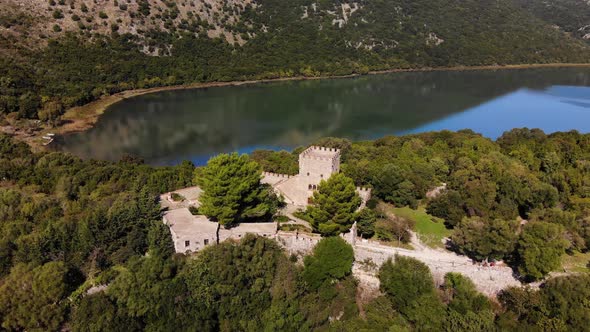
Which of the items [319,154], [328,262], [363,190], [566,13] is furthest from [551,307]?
[566,13]

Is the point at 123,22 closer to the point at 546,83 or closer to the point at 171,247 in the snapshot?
the point at 171,247

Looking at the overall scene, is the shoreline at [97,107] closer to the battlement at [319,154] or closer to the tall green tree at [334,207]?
the battlement at [319,154]

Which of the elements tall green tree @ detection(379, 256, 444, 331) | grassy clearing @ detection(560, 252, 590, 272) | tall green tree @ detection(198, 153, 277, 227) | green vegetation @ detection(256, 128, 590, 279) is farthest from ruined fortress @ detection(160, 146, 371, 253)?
grassy clearing @ detection(560, 252, 590, 272)

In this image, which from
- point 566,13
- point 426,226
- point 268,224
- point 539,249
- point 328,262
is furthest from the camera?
point 566,13

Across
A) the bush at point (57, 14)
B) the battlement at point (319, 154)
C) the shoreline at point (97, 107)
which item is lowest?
the shoreline at point (97, 107)

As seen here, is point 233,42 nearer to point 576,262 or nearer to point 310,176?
point 310,176

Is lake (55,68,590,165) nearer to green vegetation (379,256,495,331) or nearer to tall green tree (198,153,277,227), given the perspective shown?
tall green tree (198,153,277,227)

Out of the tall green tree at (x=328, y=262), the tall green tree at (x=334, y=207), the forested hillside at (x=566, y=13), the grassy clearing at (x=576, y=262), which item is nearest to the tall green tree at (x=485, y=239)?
the grassy clearing at (x=576, y=262)
